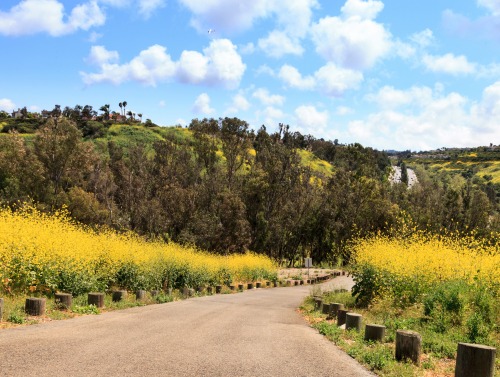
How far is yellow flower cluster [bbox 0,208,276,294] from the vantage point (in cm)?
1187

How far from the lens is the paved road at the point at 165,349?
6430 mm

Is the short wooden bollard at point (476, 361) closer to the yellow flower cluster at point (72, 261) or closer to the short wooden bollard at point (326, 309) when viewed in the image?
the short wooden bollard at point (326, 309)

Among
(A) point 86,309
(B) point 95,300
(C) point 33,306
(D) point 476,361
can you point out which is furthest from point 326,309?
(C) point 33,306

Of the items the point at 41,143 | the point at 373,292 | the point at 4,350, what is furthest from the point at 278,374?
the point at 41,143

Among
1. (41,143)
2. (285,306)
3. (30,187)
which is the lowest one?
(285,306)

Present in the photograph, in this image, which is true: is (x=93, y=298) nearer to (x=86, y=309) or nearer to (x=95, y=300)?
(x=95, y=300)

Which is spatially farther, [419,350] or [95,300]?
[95,300]

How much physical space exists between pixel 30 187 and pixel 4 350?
127 feet

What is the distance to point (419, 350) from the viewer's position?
7.76 m

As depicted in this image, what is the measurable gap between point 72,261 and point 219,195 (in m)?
29.7

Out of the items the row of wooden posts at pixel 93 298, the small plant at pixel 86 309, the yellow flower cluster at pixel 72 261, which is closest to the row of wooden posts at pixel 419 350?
the small plant at pixel 86 309

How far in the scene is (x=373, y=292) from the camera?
1450 centimetres

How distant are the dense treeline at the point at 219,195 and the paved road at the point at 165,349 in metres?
23.6

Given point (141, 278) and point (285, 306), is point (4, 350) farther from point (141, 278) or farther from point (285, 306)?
point (285, 306)
